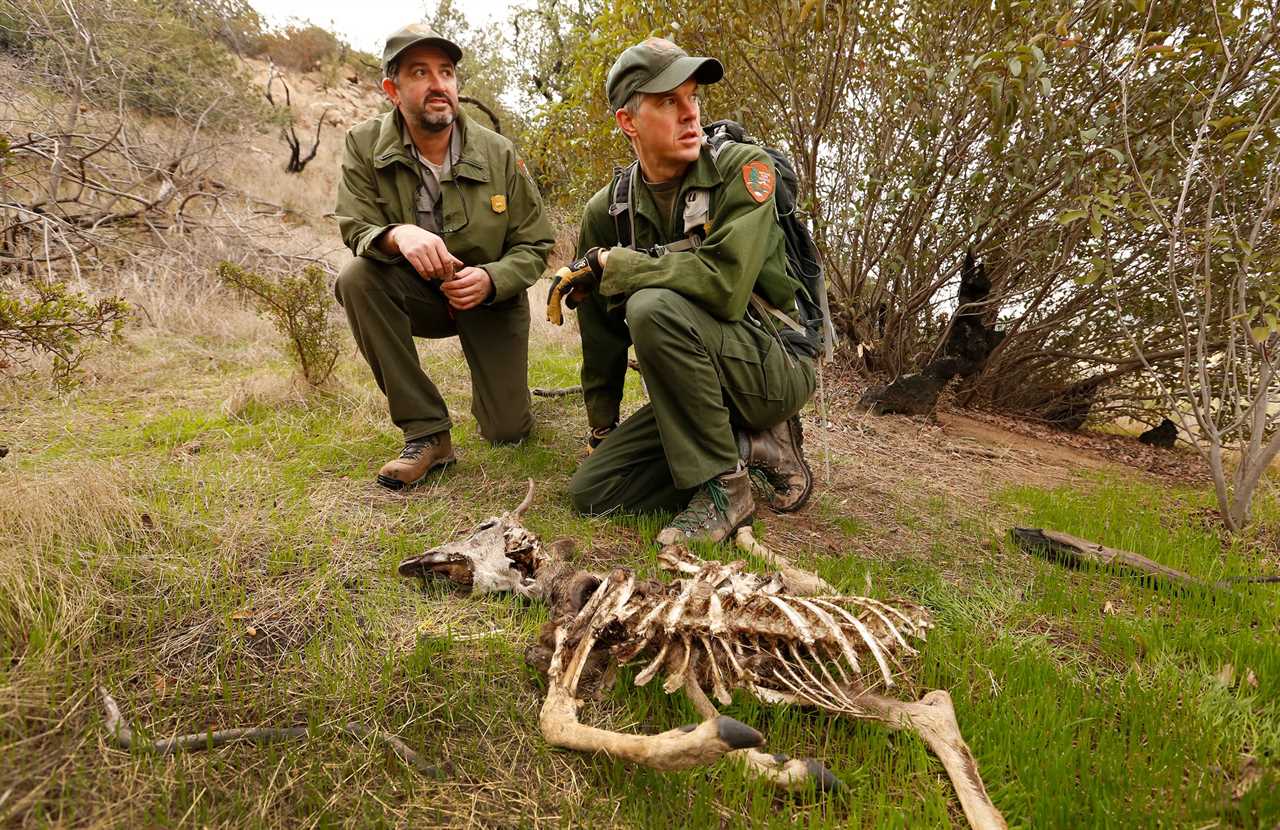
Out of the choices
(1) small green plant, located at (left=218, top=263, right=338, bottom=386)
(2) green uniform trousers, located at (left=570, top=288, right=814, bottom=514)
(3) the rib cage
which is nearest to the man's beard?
(2) green uniform trousers, located at (left=570, top=288, right=814, bottom=514)

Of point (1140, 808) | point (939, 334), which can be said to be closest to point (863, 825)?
point (1140, 808)

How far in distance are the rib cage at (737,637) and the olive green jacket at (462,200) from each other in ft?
6.94

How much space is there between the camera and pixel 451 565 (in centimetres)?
217

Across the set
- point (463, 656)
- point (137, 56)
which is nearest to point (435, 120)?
point (463, 656)

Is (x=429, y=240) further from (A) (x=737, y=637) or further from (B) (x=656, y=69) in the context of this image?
(A) (x=737, y=637)

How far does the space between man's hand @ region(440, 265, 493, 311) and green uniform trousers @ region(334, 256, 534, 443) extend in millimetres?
332

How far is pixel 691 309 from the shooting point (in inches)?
111

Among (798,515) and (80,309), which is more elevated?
(80,309)

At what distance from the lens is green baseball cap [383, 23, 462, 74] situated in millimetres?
3062

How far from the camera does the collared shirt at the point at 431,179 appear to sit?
3.38 metres

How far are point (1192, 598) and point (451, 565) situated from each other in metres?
2.71

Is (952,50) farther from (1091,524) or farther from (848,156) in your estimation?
(1091,524)

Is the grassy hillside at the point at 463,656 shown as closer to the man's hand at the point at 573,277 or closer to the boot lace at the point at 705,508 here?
the boot lace at the point at 705,508

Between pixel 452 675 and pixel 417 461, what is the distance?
1705 millimetres
